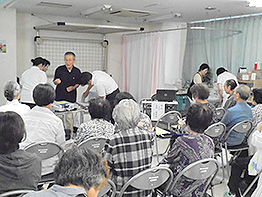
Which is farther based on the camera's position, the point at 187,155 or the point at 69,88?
the point at 69,88

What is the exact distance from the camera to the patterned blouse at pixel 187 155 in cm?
221

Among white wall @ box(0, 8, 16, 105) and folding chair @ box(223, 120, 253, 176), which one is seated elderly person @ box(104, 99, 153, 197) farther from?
white wall @ box(0, 8, 16, 105)

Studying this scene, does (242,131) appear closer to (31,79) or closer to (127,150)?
(127,150)

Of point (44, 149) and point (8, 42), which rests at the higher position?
point (8, 42)

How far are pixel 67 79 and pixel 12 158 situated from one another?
11.2 feet

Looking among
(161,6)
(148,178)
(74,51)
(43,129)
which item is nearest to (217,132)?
(148,178)

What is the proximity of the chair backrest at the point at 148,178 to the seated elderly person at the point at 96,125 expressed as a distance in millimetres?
778

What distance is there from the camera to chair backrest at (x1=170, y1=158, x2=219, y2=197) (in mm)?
2109

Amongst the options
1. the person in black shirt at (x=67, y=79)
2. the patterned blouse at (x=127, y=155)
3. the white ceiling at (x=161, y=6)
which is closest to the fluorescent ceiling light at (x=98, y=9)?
the white ceiling at (x=161, y=6)

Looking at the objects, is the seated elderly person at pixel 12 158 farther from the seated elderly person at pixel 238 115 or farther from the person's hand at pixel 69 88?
the person's hand at pixel 69 88

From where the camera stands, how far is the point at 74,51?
7395 mm

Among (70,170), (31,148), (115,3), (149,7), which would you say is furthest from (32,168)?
(149,7)

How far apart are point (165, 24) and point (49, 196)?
7213 millimetres

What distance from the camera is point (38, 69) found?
4969 mm
